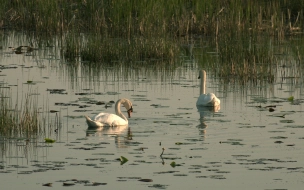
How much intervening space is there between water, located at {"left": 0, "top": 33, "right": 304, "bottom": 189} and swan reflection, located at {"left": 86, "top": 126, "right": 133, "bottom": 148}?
0.02 m

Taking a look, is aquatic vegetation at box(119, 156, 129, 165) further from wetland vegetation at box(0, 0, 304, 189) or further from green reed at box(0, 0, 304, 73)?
green reed at box(0, 0, 304, 73)

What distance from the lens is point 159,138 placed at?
12695 mm

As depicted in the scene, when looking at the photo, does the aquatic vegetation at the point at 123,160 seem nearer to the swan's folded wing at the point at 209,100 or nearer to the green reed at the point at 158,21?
the swan's folded wing at the point at 209,100

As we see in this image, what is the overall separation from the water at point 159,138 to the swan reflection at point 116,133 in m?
0.02

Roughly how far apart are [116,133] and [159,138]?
98 cm

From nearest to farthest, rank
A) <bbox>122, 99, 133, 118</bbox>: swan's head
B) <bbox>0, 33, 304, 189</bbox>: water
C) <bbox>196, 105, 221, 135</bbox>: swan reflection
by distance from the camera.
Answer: <bbox>0, 33, 304, 189</bbox>: water
<bbox>196, 105, 221, 135</bbox>: swan reflection
<bbox>122, 99, 133, 118</bbox>: swan's head

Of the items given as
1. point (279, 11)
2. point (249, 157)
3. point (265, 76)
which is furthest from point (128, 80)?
point (279, 11)

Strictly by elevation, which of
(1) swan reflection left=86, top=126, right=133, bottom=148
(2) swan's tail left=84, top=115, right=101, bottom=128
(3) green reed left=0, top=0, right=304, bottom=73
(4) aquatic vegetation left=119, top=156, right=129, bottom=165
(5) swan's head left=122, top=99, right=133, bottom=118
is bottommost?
(4) aquatic vegetation left=119, top=156, right=129, bottom=165

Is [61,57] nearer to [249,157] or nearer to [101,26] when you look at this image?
[101,26]

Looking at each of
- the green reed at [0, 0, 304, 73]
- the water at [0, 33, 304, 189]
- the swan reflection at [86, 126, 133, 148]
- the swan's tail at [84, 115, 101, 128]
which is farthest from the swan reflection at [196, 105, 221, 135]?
the green reed at [0, 0, 304, 73]

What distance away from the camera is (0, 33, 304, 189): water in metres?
10.3

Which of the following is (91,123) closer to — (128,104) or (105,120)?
(105,120)

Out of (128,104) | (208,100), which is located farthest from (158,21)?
(128,104)

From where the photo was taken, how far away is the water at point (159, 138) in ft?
33.9
